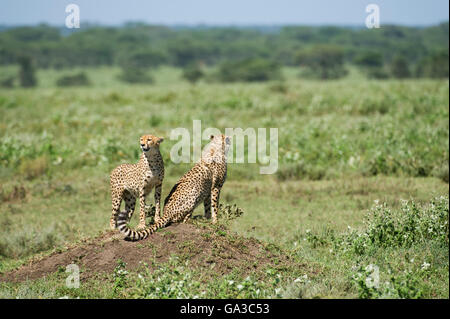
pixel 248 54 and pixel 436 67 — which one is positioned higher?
pixel 248 54

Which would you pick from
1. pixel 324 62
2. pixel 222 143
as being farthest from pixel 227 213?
pixel 324 62

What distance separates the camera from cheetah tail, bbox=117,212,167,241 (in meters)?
6.33

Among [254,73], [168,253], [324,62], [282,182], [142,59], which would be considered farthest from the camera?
[142,59]

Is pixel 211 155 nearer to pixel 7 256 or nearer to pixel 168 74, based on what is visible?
pixel 7 256

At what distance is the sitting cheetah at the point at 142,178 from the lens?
688 centimetres

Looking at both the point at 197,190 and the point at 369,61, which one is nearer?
the point at 197,190

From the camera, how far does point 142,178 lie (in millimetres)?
7043

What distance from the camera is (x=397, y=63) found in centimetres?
4647

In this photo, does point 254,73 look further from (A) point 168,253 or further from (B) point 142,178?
(A) point 168,253

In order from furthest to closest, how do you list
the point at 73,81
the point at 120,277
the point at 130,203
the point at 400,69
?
the point at 73,81 < the point at 400,69 < the point at 130,203 < the point at 120,277

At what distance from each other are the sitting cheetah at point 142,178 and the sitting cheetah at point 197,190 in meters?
0.20

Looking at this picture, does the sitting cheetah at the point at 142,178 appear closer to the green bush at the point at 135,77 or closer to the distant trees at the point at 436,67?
the distant trees at the point at 436,67

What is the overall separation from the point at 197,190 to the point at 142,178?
25.1 inches
